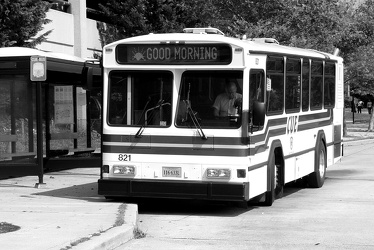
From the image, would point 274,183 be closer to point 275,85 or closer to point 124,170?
point 275,85

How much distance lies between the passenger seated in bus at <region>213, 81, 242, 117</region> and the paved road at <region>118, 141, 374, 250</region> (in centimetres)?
165

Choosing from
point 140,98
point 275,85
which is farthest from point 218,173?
point 275,85

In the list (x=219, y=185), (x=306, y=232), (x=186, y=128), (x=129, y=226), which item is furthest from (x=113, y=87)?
(x=306, y=232)

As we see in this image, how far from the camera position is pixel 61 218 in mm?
11375

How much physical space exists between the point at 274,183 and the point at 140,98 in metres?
2.90

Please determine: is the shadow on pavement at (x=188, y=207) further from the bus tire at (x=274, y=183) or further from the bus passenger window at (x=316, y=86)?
the bus passenger window at (x=316, y=86)

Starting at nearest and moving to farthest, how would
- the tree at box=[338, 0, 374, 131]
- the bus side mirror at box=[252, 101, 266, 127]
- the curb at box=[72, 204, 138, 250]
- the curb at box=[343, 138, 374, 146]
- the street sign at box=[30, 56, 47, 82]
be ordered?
the curb at box=[72, 204, 138, 250]
the bus side mirror at box=[252, 101, 266, 127]
the street sign at box=[30, 56, 47, 82]
the curb at box=[343, 138, 374, 146]
the tree at box=[338, 0, 374, 131]

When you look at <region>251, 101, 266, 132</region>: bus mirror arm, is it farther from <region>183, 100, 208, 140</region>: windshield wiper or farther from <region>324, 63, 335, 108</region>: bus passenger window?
<region>324, 63, 335, 108</region>: bus passenger window

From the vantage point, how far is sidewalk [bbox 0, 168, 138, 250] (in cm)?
943

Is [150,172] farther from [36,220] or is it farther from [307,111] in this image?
[307,111]

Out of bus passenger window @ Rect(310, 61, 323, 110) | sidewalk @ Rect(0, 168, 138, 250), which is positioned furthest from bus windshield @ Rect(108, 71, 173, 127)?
bus passenger window @ Rect(310, 61, 323, 110)

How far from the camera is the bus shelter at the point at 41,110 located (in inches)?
Result: 647

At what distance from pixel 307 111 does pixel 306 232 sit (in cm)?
574

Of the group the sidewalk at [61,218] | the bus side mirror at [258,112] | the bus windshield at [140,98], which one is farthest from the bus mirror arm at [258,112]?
the sidewalk at [61,218]
